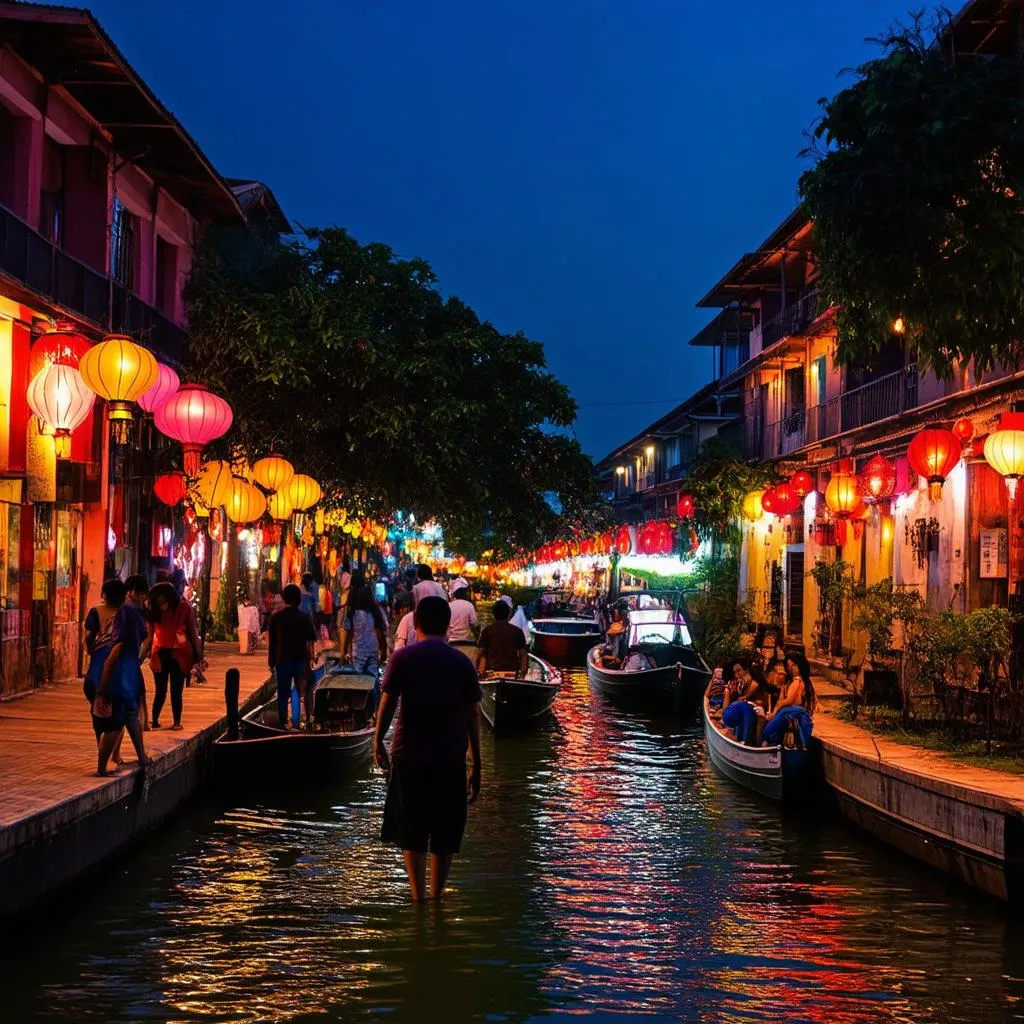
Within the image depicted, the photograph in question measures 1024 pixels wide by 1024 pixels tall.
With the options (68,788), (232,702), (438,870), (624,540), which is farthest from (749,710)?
(624,540)

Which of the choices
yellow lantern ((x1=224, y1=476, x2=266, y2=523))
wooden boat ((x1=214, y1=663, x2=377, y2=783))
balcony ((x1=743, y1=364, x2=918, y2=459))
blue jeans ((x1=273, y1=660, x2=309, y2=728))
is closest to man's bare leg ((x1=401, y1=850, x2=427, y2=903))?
wooden boat ((x1=214, y1=663, x2=377, y2=783))

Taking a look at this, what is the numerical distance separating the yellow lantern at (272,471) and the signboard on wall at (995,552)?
35.1ft

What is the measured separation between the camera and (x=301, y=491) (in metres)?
23.5

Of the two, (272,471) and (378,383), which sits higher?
(378,383)

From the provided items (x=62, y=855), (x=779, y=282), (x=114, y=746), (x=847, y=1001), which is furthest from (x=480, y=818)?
(x=779, y=282)

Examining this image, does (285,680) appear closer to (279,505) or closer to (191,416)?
(191,416)

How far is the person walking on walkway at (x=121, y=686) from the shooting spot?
1152 centimetres

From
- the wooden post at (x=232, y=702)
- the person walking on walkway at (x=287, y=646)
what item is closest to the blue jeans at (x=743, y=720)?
the person walking on walkway at (x=287, y=646)

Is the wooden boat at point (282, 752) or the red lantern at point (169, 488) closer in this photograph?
the wooden boat at point (282, 752)

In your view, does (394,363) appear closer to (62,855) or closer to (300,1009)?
(62,855)

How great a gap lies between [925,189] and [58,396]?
9.09 metres

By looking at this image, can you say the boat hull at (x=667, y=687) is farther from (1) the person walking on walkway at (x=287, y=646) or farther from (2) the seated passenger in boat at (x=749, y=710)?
(1) the person walking on walkway at (x=287, y=646)

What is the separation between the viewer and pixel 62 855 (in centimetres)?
1007

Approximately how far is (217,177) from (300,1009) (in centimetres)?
1984
